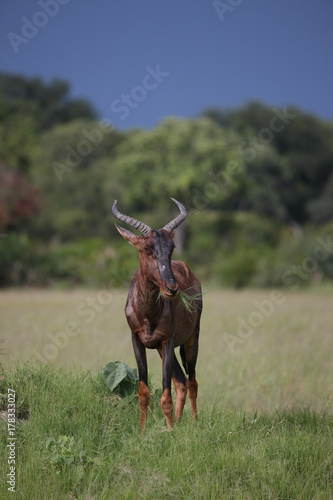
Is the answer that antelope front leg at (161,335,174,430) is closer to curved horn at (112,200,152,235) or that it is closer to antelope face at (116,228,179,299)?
antelope face at (116,228,179,299)

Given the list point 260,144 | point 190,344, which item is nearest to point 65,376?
point 190,344

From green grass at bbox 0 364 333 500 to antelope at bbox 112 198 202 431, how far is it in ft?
0.92

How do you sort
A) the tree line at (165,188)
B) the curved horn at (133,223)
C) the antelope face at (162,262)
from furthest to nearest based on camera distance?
the tree line at (165,188)
the curved horn at (133,223)
the antelope face at (162,262)

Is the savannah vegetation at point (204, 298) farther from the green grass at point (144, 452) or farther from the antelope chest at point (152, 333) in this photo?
the antelope chest at point (152, 333)

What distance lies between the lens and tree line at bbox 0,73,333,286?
23406 millimetres

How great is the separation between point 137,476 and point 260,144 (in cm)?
3707

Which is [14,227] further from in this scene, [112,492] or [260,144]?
[112,492]

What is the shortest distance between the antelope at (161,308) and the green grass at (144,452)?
281 mm

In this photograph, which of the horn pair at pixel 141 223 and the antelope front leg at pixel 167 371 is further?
the antelope front leg at pixel 167 371

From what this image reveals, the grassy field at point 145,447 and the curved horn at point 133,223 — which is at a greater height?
the curved horn at point 133,223

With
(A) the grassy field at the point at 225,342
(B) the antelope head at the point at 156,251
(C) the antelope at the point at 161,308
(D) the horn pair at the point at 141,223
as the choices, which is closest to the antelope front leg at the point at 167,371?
(C) the antelope at the point at 161,308

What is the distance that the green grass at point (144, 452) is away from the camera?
14.3 ft

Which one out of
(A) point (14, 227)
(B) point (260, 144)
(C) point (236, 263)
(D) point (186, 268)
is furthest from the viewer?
(B) point (260, 144)

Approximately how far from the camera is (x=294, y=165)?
41.3 m
